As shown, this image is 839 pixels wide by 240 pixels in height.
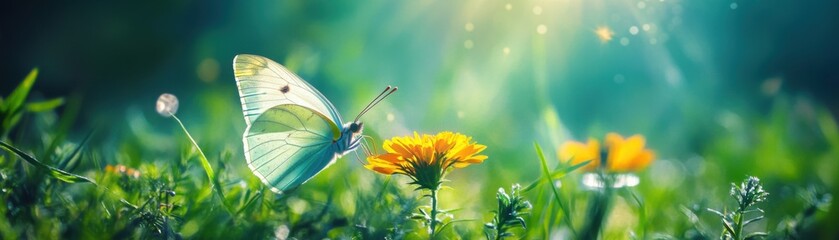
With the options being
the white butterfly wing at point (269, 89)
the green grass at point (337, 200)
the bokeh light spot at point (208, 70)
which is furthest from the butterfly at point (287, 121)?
the bokeh light spot at point (208, 70)

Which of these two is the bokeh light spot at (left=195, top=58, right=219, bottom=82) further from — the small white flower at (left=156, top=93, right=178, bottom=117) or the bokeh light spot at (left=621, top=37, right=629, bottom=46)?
the bokeh light spot at (left=621, top=37, right=629, bottom=46)

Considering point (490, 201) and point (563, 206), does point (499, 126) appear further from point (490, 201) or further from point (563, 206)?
point (563, 206)

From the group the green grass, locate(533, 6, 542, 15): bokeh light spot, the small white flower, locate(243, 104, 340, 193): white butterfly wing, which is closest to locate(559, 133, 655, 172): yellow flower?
the green grass

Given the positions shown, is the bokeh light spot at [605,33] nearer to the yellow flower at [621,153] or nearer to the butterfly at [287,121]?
the yellow flower at [621,153]

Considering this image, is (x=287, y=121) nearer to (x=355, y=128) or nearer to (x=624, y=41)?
(x=355, y=128)

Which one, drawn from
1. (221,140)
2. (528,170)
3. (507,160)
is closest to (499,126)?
(507,160)

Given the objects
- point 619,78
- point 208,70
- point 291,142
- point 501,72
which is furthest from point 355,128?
point 208,70
